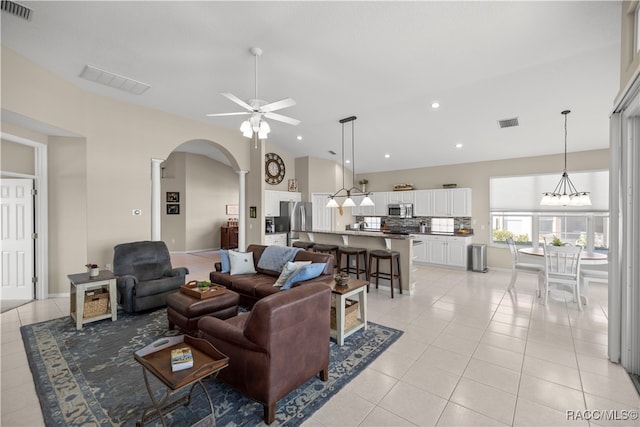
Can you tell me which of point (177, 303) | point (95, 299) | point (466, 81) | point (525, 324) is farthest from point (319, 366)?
point (466, 81)

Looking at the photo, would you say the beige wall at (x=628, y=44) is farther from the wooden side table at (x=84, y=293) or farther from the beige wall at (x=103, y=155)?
the beige wall at (x=103, y=155)

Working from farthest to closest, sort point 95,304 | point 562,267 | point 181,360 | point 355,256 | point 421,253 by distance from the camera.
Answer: point 421,253, point 355,256, point 562,267, point 95,304, point 181,360

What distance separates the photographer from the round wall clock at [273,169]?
7.80 metres

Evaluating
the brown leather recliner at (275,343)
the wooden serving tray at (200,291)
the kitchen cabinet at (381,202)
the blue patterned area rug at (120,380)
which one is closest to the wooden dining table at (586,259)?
the blue patterned area rug at (120,380)

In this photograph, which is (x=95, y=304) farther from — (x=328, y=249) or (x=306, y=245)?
(x=328, y=249)

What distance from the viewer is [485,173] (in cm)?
704

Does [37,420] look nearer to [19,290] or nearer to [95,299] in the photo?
[95,299]

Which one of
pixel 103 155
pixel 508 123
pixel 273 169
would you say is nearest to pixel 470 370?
pixel 508 123

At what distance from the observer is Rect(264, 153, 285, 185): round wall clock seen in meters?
7.80

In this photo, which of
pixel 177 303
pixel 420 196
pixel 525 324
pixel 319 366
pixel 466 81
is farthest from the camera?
pixel 420 196

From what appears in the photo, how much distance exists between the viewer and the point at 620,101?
2.54m

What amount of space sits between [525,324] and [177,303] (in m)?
4.46

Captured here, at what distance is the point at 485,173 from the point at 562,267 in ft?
10.7

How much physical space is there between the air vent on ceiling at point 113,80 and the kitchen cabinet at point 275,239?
409 centimetres
